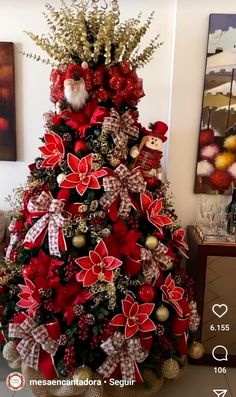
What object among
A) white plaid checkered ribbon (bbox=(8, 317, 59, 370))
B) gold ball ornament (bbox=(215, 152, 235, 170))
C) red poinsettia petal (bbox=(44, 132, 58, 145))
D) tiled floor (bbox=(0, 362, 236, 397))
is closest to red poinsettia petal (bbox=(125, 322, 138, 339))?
white plaid checkered ribbon (bbox=(8, 317, 59, 370))

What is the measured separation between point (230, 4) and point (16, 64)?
4.26 feet

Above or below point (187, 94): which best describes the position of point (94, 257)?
below

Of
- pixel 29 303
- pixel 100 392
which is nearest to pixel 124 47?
pixel 29 303

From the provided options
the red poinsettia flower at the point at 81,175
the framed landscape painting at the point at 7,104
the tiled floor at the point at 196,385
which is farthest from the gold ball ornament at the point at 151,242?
the framed landscape painting at the point at 7,104

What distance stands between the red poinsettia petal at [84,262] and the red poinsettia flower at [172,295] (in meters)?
0.36

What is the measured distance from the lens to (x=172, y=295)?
1606 mm

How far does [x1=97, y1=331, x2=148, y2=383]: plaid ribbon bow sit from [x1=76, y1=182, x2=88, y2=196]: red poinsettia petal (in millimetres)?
602

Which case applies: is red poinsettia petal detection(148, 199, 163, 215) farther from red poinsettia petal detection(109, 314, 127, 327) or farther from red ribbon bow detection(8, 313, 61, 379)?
red ribbon bow detection(8, 313, 61, 379)

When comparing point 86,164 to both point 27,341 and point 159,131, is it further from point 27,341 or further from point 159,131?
point 27,341

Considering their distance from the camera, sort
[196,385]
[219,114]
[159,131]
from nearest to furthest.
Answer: [159,131] < [196,385] < [219,114]

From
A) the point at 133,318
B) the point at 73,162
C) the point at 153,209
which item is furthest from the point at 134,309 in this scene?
the point at 73,162

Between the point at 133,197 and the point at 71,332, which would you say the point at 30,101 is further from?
the point at 71,332

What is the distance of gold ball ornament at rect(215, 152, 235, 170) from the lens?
2.12 meters

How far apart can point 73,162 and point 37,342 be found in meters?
0.80
